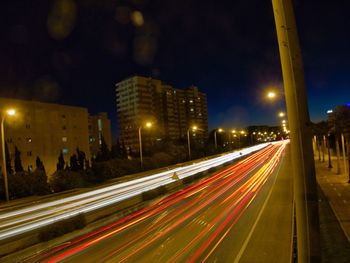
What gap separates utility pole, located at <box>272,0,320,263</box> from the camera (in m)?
3.85

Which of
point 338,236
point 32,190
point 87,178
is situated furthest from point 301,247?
point 87,178

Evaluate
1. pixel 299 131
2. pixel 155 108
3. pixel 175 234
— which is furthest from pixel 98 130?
pixel 299 131

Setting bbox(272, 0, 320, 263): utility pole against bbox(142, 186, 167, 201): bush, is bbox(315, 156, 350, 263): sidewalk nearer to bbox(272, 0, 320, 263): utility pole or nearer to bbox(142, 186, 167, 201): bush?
bbox(272, 0, 320, 263): utility pole

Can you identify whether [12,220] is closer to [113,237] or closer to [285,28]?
[113,237]

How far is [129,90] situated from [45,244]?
117430 millimetres

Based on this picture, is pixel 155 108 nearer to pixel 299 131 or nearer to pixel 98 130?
pixel 98 130

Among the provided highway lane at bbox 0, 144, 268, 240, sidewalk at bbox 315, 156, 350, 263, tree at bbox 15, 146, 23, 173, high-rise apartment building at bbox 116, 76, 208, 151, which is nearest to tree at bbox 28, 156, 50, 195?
highway lane at bbox 0, 144, 268, 240

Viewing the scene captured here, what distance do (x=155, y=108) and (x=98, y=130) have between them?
34497mm

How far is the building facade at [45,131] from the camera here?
176 feet

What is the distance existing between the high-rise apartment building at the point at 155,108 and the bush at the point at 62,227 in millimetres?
103349

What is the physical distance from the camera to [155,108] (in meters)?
136

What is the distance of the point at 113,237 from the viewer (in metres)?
15.0

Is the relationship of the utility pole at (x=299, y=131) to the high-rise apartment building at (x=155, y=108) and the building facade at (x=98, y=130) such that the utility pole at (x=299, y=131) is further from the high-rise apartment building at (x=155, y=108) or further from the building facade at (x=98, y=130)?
the high-rise apartment building at (x=155, y=108)

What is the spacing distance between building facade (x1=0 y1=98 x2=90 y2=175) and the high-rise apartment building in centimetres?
5442
